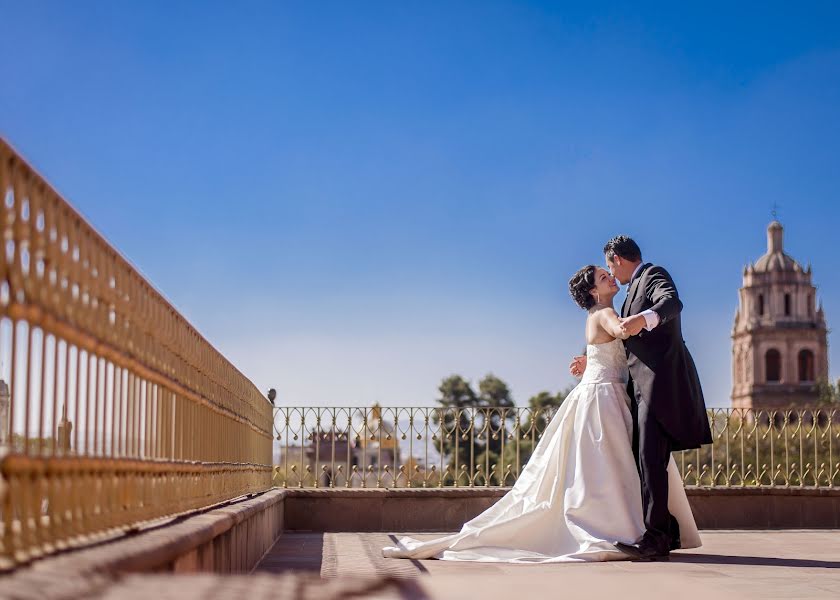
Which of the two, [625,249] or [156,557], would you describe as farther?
[625,249]

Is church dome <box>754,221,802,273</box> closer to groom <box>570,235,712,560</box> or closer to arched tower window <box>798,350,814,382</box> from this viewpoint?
arched tower window <box>798,350,814,382</box>

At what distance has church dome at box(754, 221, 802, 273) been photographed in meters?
115

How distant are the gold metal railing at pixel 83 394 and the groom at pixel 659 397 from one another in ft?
11.4

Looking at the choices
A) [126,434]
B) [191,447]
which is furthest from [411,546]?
[126,434]

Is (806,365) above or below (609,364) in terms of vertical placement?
above

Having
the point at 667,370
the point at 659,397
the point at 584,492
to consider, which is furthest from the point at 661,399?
the point at 584,492

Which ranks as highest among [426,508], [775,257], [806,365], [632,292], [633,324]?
[775,257]

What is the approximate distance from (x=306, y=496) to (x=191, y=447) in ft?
21.8

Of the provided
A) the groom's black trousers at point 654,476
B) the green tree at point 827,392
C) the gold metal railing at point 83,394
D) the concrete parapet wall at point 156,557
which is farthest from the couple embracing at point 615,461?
the green tree at point 827,392

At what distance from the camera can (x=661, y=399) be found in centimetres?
766

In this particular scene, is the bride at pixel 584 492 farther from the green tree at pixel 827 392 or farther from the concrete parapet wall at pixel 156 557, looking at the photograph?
the green tree at pixel 827 392

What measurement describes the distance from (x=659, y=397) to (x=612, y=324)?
614 mm

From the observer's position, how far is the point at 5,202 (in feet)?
8.35

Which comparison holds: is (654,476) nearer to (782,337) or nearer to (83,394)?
(83,394)
